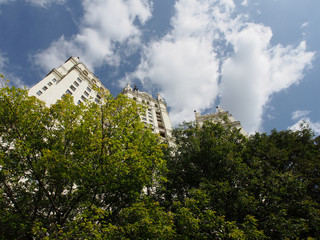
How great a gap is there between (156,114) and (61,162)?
45.8m

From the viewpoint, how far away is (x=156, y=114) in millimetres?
54438

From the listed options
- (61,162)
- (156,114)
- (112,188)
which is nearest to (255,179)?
(112,188)

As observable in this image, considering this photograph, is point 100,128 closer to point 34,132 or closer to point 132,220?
point 34,132

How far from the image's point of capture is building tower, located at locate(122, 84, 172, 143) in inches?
1822

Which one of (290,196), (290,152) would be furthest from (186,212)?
(290,152)

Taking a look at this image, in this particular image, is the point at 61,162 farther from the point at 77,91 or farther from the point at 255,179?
the point at 77,91

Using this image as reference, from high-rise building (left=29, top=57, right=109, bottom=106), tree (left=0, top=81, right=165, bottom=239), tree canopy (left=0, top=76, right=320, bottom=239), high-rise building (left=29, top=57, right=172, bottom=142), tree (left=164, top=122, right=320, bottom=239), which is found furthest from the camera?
high-rise building (left=29, top=57, right=172, bottom=142)

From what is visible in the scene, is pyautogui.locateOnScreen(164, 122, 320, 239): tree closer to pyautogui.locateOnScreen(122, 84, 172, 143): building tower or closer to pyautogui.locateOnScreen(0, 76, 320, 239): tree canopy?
pyautogui.locateOnScreen(0, 76, 320, 239): tree canopy

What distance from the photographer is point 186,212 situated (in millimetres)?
8555

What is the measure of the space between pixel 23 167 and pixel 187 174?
12186 mm

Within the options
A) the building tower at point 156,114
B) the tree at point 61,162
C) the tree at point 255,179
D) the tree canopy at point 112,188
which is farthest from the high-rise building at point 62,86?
the tree at point 255,179

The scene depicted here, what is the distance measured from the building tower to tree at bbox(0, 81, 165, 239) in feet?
103

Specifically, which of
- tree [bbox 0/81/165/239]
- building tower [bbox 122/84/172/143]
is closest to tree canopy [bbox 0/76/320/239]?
tree [bbox 0/81/165/239]

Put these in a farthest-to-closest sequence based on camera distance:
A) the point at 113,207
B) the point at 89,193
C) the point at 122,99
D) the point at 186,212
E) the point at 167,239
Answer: the point at 122,99, the point at 113,207, the point at 89,193, the point at 186,212, the point at 167,239
